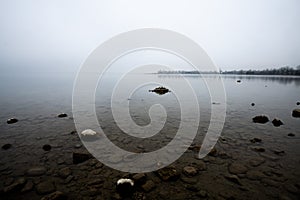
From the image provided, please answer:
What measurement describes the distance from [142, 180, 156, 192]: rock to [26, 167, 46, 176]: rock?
424cm

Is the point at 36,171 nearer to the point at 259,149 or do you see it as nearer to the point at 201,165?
the point at 201,165

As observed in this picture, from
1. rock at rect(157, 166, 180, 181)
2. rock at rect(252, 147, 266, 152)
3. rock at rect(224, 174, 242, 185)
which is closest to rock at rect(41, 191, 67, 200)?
rock at rect(157, 166, 180, 181)

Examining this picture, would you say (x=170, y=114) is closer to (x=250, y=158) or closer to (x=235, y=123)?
(x=235, y=123)

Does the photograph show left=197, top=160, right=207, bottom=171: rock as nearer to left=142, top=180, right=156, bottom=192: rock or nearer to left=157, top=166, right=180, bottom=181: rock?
left=157, top=166, right=180, bottom=181: rock

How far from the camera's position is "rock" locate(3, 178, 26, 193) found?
5.43m

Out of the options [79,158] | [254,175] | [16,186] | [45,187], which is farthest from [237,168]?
[16,186]

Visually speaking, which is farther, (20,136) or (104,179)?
(20,136)

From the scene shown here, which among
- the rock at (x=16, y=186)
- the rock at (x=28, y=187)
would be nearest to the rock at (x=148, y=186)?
the rock at (x=28, y=187)

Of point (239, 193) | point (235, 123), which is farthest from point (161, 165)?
point (235, 123)

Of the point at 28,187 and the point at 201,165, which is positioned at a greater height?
the point at 28,187

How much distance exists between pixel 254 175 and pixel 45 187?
788cm

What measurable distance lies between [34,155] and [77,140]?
2328 millimetres

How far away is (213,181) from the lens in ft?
19.9

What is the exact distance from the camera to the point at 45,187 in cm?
564
